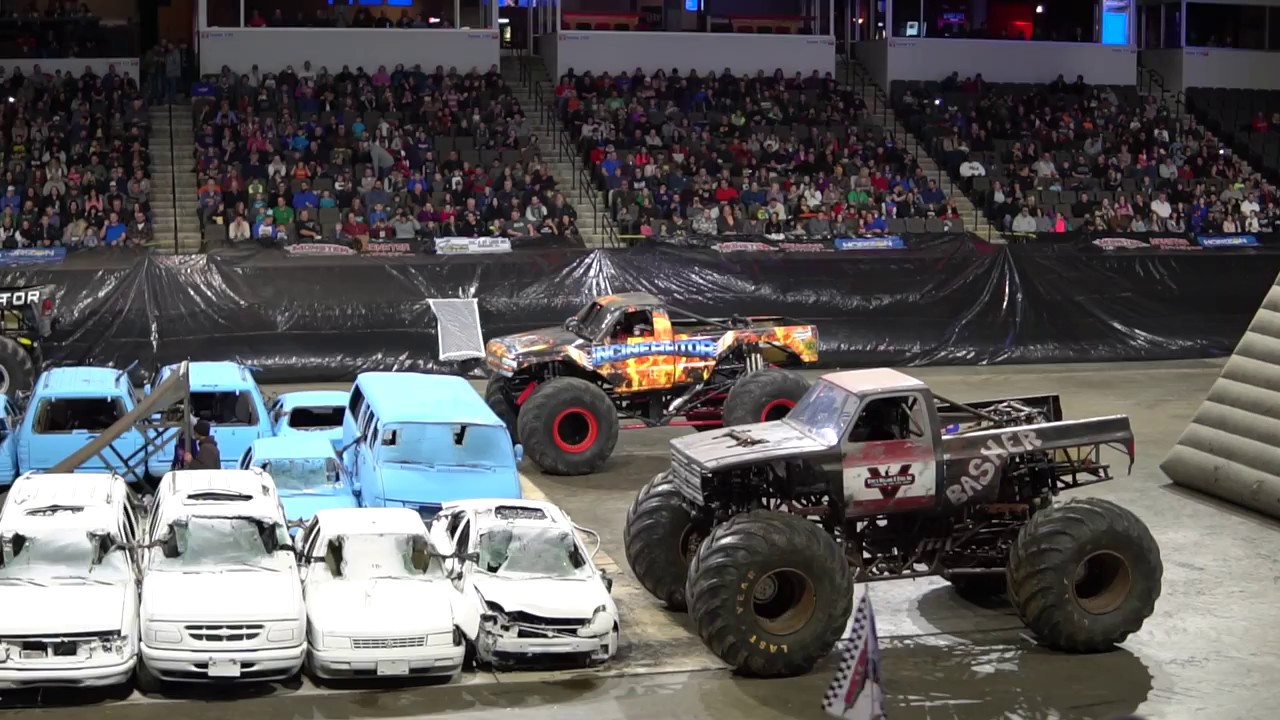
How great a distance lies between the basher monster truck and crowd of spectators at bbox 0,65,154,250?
16.2m

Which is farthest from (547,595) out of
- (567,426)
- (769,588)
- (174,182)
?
(174,182)

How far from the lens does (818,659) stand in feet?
42.8

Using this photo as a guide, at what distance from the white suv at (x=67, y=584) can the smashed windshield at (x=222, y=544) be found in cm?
39

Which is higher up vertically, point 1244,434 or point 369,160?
point 369,160

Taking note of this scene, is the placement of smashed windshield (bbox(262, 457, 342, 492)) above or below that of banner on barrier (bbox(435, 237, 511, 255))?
below

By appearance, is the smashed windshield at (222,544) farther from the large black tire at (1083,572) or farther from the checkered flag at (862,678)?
the large black tire at (1083,572)

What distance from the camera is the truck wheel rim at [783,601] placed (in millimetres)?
12788

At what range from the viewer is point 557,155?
36.4m

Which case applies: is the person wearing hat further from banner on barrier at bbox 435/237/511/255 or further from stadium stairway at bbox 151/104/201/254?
stadium stairway at bbox 151/104/201/254

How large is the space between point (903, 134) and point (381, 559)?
29149mm

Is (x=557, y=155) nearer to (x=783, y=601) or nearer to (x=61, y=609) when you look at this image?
(x=783, y=601)

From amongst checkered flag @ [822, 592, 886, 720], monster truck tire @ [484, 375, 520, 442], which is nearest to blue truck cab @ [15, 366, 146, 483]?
monster truck tire @ [484, 375, 520, 442]

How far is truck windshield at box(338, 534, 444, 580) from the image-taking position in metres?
13.2

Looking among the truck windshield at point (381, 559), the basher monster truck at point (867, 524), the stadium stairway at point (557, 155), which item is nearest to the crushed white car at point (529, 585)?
the truck windshield at point (381, 559)
